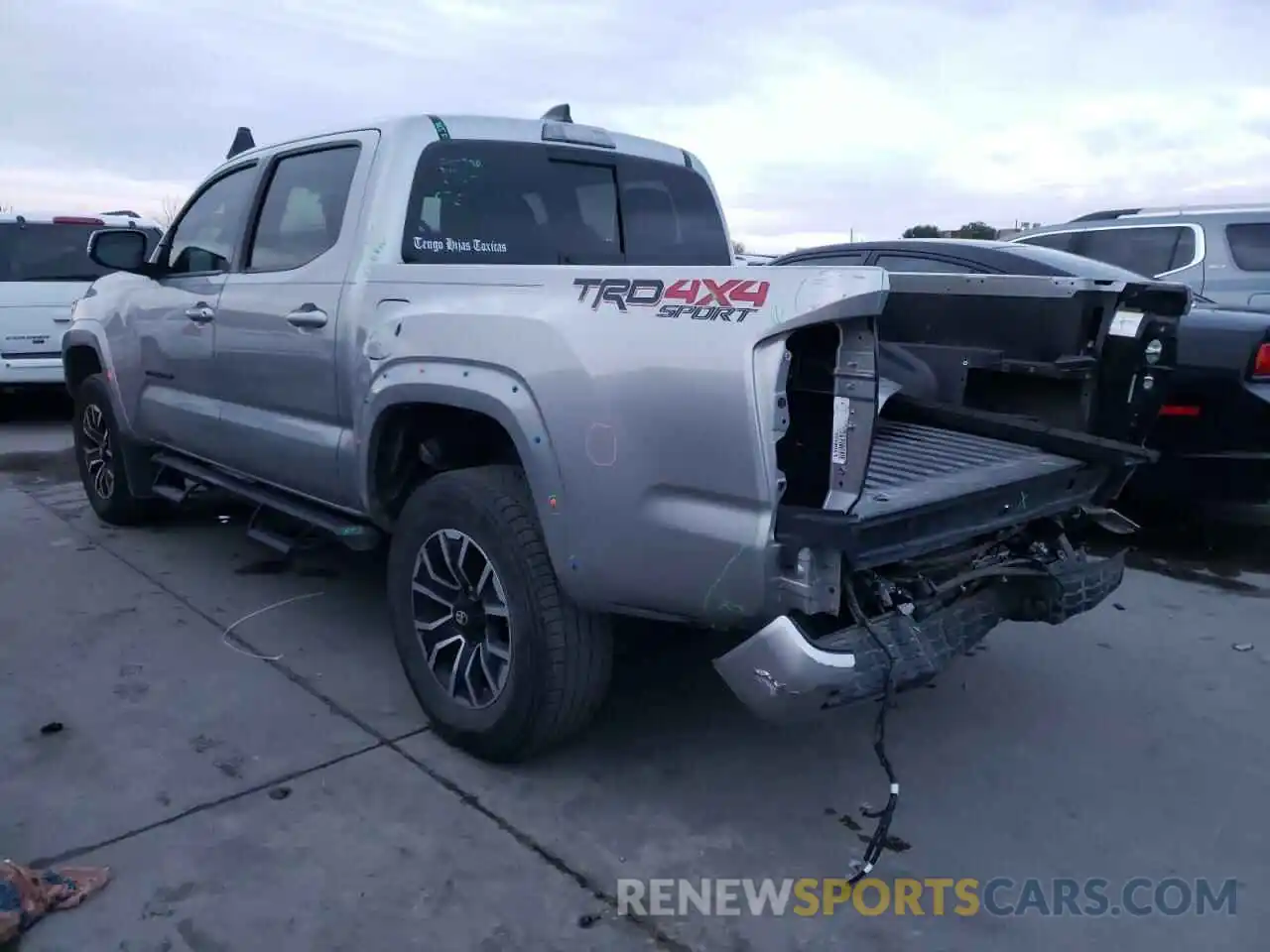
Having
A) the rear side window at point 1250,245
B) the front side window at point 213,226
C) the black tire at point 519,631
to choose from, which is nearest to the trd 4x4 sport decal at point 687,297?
the black tire at point 519,631

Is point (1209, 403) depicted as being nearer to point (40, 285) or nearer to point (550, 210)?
point (550, 210)

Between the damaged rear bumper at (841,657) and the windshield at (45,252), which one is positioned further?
the windshield at (45,252)

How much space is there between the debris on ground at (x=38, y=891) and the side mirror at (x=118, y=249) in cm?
329

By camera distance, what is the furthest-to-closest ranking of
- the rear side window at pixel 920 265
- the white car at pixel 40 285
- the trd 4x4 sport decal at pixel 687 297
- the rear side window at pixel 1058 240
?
the white car at pixel 40 285, the rear side window at pixel 1058 240, the rear side window at pixel 920 265, the trd 4x4 sport decal at pixel 687 297

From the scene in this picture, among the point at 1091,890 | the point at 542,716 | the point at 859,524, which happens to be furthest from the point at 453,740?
the point at 1091,890

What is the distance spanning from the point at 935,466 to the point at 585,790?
A: 4.99 feet

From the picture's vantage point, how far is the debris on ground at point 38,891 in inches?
101

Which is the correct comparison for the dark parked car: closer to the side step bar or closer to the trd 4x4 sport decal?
the side step bar

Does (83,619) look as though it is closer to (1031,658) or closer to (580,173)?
(580,173)

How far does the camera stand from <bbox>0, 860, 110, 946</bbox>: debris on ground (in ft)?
8.41

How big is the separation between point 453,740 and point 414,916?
32.1 inches

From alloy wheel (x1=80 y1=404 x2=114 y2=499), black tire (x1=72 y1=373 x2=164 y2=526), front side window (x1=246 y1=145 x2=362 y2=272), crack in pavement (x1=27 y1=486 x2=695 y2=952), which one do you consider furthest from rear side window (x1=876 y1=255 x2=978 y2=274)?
alloy wheel (x1=80 y1=404 x2=114 y2=499)

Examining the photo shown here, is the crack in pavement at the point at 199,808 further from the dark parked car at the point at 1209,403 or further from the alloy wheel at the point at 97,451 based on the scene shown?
the alloy wheel at the point at 97,451

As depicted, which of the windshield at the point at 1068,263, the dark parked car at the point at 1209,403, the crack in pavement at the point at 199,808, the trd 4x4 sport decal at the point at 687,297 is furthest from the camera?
the dark parked car at the point at 1209,403
